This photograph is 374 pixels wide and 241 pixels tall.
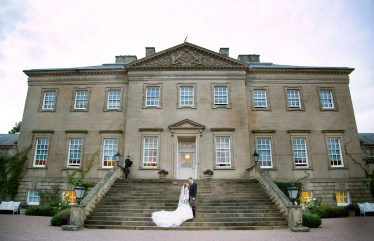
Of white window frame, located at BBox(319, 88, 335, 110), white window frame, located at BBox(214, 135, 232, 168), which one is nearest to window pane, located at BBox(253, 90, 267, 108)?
white window frame, located at BBox(214, 135, 232, 168)

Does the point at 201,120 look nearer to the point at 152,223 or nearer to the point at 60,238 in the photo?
the point at 152,223

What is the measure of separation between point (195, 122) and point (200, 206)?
27.3 feet

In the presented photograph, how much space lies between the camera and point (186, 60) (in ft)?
74.4

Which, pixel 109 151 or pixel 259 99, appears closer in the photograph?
pixel 109 151

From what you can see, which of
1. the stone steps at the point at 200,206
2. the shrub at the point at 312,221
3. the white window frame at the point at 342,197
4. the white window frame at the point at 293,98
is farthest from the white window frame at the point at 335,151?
the shrub at the point at 312,221

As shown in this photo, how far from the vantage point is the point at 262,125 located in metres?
21.6

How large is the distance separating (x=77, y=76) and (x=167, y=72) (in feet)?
26.7

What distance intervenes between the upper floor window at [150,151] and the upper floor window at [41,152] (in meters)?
8.28

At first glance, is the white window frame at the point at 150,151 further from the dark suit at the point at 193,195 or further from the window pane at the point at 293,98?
the window pane at the point at 293,98

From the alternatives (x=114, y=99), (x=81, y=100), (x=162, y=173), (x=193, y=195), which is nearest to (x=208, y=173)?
(x=162, y=173)

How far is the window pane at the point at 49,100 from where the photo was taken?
22.7m

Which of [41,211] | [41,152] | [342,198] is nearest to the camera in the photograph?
[41,211]

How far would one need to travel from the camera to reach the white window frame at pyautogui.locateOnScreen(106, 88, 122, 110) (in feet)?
73.3

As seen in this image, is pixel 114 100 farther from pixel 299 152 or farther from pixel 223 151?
pixel 299 152
